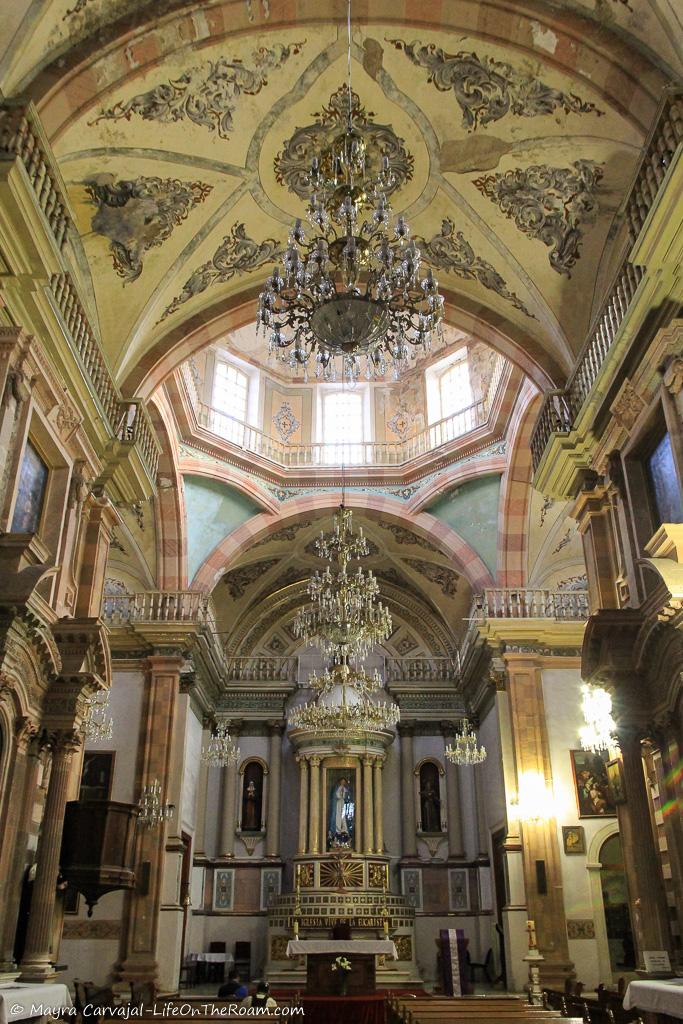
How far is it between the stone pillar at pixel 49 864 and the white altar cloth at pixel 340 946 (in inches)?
362

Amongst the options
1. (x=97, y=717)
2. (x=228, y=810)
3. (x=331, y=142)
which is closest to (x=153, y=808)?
(x=97, y=717)

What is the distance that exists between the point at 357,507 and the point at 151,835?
808cm

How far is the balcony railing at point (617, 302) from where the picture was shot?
26.0 feet

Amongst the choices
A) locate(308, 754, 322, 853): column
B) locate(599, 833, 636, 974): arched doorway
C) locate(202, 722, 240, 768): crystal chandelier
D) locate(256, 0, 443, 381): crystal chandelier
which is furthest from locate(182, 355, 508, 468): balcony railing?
locate(256, 0, 443, 381): crystal chandelier

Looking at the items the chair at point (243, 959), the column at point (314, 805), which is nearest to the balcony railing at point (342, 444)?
the column at point (314, 805)

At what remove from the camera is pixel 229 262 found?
12.1m

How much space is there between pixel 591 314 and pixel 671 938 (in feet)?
23.8

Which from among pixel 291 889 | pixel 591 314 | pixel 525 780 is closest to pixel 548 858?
pixel 525 780

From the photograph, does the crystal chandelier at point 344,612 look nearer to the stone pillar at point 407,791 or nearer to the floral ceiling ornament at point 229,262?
the floral ceiling ornament at point 229,262

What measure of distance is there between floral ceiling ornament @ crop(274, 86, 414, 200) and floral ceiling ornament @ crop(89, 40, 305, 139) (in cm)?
80

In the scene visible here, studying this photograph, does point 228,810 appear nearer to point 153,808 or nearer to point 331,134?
point 153,808

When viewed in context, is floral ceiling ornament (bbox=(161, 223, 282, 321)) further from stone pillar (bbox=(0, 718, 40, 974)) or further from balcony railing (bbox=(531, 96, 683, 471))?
stone pillar (bbox=(0, 718, 40, 974))

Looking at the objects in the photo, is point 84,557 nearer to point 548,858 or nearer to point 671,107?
point 671,107

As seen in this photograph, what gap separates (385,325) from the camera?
8023 mm
